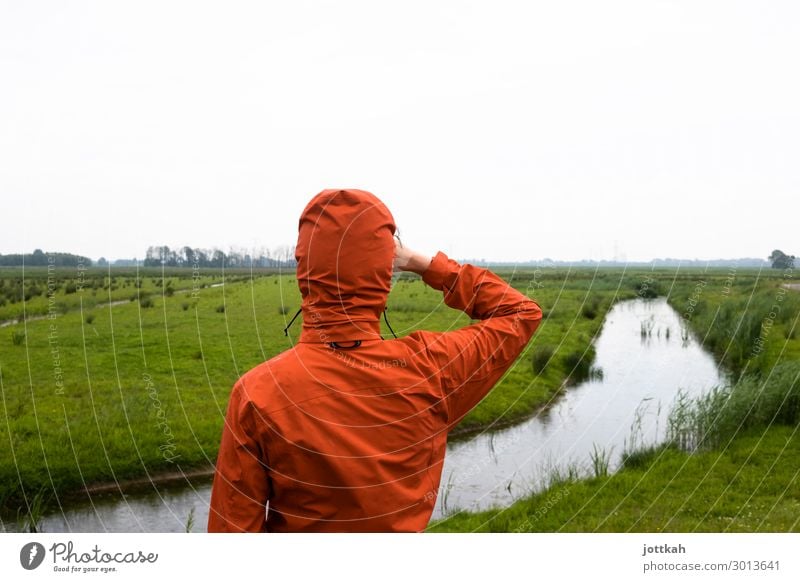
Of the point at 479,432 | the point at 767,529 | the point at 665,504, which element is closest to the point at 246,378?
the point at 767,529

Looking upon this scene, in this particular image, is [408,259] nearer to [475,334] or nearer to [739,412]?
[475,334]

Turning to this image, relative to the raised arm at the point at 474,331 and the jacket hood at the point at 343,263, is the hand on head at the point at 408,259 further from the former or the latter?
the jacket hood at the point at 343,263

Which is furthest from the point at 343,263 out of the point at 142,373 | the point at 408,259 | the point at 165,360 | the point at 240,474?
the point at 165,360

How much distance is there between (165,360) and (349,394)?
9108mm

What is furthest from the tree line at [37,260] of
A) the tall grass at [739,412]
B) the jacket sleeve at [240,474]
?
the tall grass at [739,412]

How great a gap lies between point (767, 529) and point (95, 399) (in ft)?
22.2

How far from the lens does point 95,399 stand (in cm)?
722

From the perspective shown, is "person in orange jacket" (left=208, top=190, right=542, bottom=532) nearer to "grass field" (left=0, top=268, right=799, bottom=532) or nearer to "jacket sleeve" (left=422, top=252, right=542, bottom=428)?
"jacket sleeve" (left=422, top=252, right=542, bottom=428)

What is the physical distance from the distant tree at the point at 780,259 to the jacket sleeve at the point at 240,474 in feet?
9.16

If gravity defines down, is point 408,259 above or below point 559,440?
above

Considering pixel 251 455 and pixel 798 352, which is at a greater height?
pixel 251 455

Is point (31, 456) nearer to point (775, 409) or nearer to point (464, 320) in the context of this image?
point (775, 409)

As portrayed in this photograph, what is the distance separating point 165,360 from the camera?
971 cm

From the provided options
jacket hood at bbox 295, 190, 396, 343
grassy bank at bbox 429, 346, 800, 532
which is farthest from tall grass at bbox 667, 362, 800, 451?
jacket hood at bbox 295, 190, 396, 343
